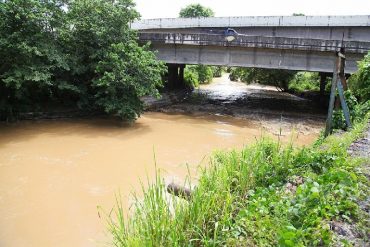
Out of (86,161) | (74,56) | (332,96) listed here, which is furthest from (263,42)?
(86,161)

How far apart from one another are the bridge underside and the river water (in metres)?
3.21

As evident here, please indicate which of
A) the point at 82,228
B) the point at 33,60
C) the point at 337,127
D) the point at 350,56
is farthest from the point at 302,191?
the point at 350,56

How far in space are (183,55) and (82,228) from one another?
1496 cm

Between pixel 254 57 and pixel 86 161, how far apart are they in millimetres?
12150

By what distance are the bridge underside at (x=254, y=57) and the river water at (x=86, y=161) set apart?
3213 millimetres

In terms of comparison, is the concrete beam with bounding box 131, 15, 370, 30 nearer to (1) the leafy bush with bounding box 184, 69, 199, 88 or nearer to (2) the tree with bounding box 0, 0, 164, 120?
(1) the leafy bush with bounding box 184, 69, 199, 88

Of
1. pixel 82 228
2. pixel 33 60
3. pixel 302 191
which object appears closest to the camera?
pixel 302 191

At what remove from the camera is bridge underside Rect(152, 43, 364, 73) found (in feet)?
57.3

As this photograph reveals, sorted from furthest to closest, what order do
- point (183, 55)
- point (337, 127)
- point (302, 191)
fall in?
point (183, 55), point (337, 127), point (302, 191)

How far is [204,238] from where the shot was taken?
294cm

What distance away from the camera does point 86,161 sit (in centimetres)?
989

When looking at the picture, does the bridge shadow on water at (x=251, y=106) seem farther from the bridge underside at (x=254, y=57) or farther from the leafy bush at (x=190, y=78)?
the leafy bush at (x=190, y=78)

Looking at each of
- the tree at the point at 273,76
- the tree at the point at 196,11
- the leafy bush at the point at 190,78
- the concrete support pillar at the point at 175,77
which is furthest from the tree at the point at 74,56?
the tree at the point at 196,11

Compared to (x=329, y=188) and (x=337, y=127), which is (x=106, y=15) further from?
(x=329, y=188)
